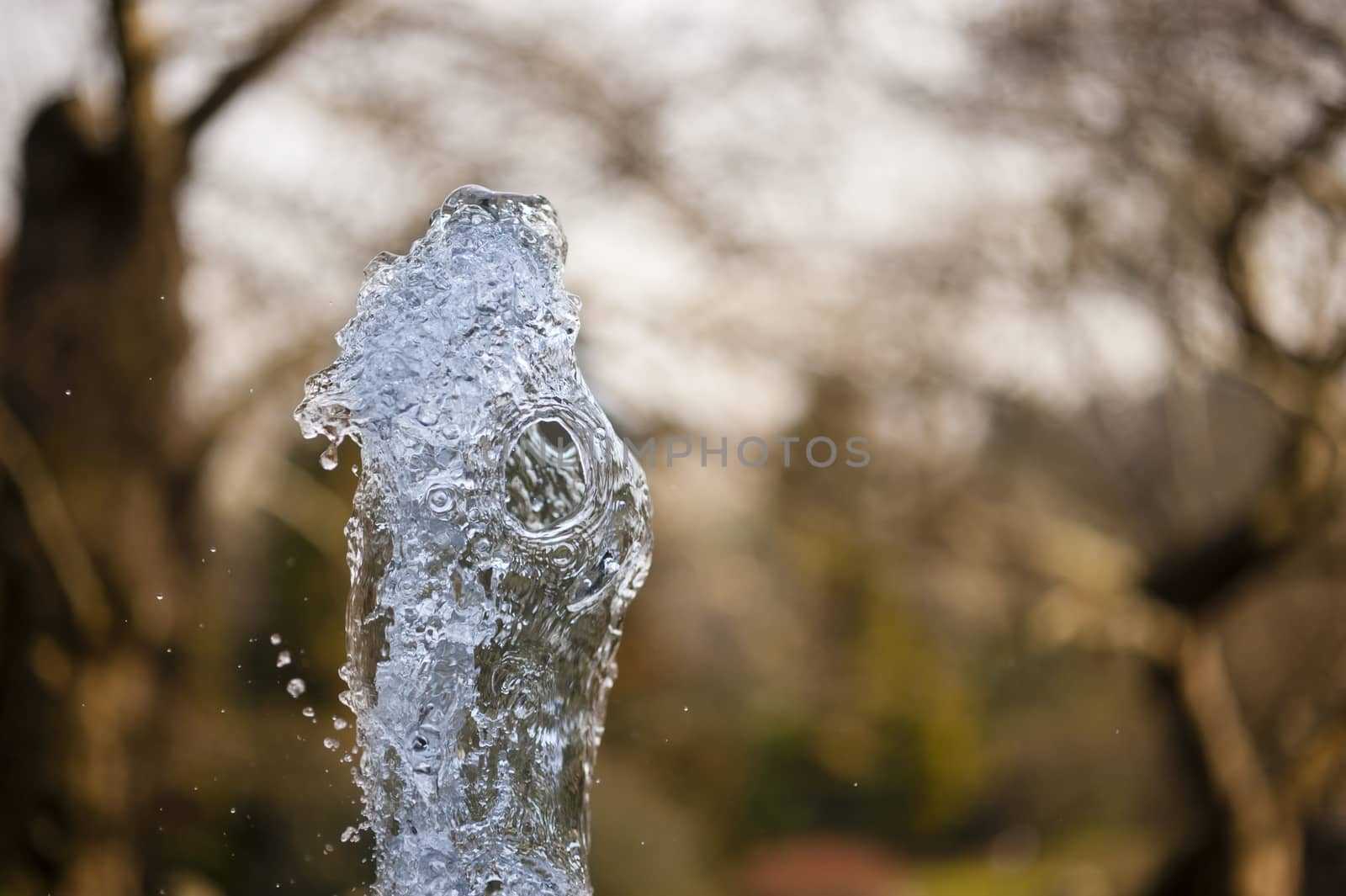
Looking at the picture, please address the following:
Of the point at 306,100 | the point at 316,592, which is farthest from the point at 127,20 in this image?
the point at 316,592

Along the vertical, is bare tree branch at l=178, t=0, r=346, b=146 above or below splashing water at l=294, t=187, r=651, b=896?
below

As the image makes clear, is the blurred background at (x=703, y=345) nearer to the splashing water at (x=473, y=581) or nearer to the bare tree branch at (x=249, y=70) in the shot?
the bare tree branch at (x=249, y=70)

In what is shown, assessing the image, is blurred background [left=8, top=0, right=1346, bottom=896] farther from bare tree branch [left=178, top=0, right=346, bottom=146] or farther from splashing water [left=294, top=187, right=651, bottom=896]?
splashing water [left=294, top=187, right=651, bottom=896]

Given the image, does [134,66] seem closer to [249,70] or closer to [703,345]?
[249,70]

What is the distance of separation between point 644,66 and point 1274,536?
3596 mm

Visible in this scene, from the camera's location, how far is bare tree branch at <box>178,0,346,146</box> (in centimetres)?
502

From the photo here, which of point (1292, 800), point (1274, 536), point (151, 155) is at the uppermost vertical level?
point (151, 155)

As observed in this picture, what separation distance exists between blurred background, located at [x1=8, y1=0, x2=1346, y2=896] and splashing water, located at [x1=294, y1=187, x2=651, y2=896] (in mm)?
3051

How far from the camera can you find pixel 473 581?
203cm

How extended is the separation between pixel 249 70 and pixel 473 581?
151 inches

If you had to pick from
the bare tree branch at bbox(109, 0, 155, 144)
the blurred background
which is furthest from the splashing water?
the bare tree branch at bbox(109, 0, 155, 144)

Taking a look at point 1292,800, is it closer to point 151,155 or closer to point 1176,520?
point 1176,520

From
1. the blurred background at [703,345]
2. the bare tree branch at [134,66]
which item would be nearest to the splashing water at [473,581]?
the blurred background at [703,345]

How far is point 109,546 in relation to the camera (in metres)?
4.92
